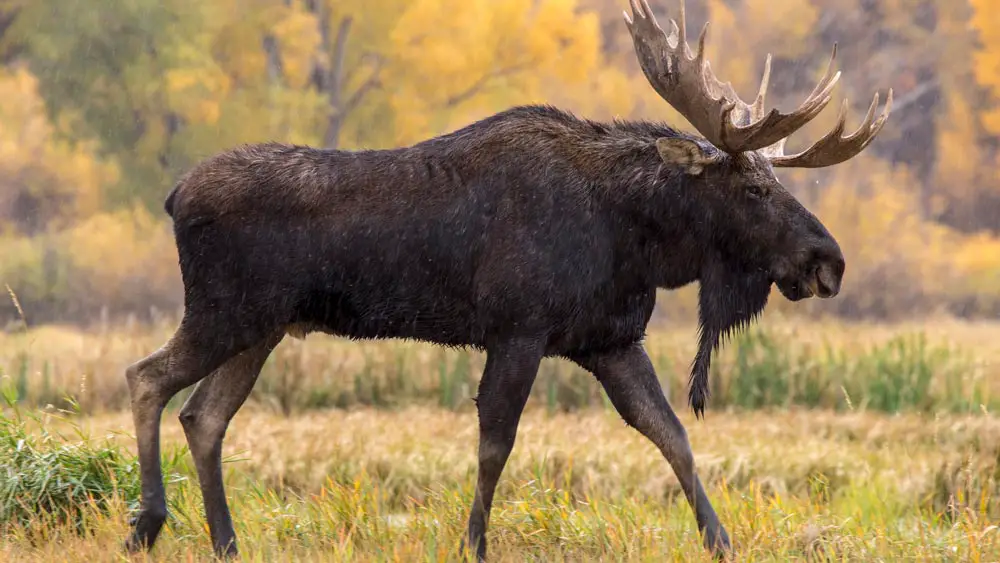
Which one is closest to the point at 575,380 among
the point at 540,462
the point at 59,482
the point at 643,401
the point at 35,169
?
the point at 540,462

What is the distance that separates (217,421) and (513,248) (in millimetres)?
1540

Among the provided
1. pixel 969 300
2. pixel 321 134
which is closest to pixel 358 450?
pixel 321 134

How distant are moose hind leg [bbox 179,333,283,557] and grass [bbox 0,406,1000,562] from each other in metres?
0.13

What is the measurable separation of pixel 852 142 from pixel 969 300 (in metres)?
27.7

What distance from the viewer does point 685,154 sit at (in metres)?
5.38

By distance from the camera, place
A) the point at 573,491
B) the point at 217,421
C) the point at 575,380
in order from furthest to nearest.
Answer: the point at 575,380
the point at 573,491
the point at 217,421

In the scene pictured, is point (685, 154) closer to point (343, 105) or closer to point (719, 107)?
point (719, 107)

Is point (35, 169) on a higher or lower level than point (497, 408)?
higher

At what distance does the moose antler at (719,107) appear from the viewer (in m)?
5.20

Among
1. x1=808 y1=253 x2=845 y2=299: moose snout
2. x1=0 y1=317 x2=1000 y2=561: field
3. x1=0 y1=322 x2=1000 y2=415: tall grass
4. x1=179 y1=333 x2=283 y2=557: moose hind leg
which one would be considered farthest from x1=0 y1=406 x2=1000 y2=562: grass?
x1=808 y1=253 x2=845 y2=299: moose snout

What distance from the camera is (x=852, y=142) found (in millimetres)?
5414

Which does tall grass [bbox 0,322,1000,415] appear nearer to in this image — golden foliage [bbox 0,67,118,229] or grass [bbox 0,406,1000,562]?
grass [bbox 0,406,1000,562]

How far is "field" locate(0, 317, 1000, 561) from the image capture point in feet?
18.4

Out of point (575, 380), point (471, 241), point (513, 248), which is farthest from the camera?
point (575, 380)
